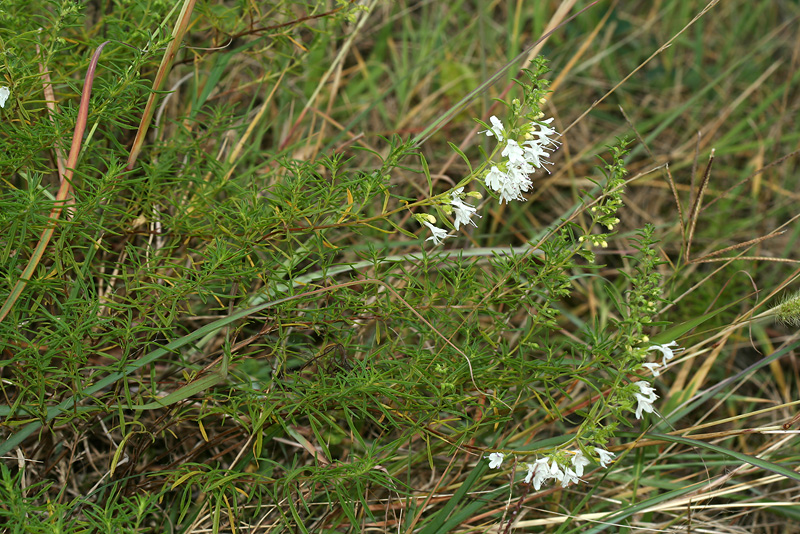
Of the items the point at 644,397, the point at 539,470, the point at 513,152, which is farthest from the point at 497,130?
the point at 539,470

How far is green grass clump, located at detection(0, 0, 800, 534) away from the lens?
181 cm

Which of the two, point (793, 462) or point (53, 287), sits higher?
point (53, 287)

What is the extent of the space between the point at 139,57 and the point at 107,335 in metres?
0.79

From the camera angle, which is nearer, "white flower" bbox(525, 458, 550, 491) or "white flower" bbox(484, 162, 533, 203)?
"white flower" bbox(484, 162, 533, 203)

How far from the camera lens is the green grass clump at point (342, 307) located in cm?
181

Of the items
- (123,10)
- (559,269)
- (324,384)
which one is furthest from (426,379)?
(123,10)

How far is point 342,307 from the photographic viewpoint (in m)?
1.94

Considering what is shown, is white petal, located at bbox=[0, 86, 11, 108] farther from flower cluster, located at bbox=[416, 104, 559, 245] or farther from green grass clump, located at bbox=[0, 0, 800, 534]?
flower cluster, located at bbox=[416, 104, 559, 245]

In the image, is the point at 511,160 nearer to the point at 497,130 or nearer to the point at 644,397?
the point at 497,130

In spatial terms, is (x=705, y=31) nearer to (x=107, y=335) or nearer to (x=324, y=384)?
(x=324, y=384)

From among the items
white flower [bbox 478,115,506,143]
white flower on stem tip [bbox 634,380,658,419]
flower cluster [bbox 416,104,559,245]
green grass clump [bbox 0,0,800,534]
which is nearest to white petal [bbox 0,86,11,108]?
green grass clump [bbox 0,0,800,534]

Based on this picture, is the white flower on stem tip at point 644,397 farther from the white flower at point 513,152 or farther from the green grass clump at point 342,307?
the white flower at point 513,152

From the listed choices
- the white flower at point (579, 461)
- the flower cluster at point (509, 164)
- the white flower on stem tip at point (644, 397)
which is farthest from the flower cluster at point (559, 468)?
the flower cluster at point (509, 164)

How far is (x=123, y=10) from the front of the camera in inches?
85.0
